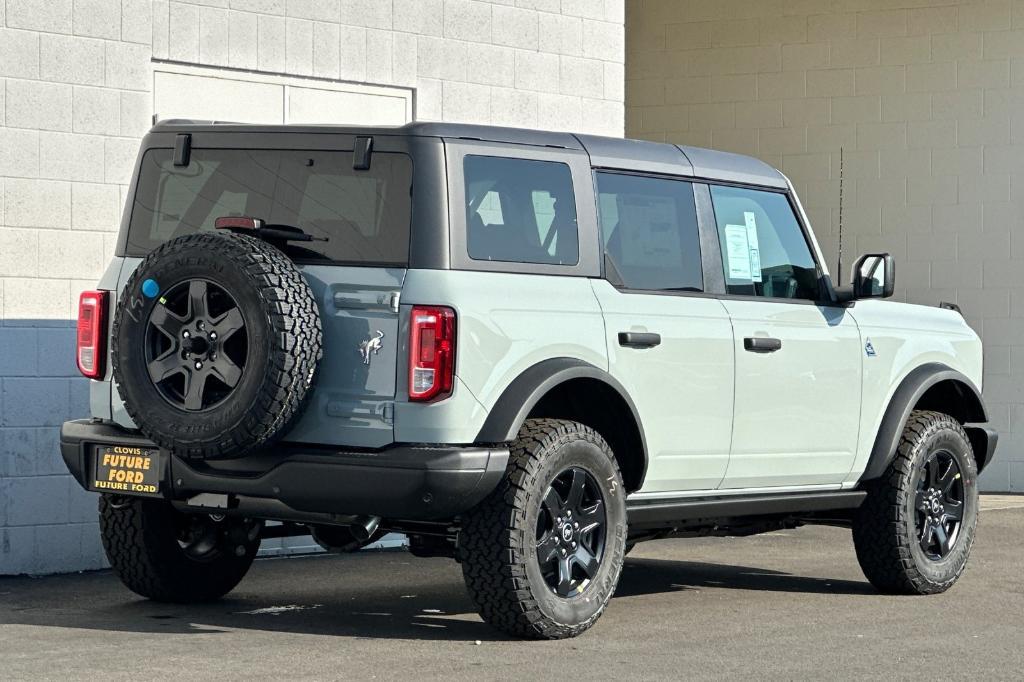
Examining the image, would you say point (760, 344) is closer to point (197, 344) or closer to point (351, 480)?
point (351, 480)

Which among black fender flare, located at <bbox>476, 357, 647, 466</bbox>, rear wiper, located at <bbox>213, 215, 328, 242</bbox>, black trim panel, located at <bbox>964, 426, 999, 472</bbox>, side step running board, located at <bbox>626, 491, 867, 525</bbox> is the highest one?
rear wiper, located at <bbox>213, 215, 328, 242</bbox>

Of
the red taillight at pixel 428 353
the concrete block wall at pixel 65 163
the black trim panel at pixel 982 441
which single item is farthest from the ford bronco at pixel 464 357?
the concrete block wall at pixel 65 163

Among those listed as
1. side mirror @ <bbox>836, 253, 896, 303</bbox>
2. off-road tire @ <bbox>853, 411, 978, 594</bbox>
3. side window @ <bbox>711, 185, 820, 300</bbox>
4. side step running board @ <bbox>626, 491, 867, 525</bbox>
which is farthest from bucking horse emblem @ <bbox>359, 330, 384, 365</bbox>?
off-road tire @ <bbox>853, 411, 978, 594</bbox>

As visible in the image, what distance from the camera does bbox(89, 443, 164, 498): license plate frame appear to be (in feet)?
23.2

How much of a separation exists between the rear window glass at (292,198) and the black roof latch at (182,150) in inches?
1.2

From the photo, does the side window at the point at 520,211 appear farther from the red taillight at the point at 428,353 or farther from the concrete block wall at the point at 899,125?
the concrete block wall at the point at 899,125

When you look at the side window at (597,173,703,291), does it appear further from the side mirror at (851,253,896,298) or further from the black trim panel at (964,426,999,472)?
the black trim panel at (964,426,999,472)

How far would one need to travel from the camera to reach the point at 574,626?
716 centimetres

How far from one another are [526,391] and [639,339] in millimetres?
783

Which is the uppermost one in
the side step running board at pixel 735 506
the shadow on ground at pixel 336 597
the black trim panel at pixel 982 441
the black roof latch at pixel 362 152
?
the black roof latch at pixel 362 152

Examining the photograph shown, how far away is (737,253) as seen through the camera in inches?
328

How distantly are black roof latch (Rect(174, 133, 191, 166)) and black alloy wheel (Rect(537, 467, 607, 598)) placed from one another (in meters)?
2.04

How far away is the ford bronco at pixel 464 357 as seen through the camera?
673 cm

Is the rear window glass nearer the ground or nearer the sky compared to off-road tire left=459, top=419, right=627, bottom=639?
nearer the sky
